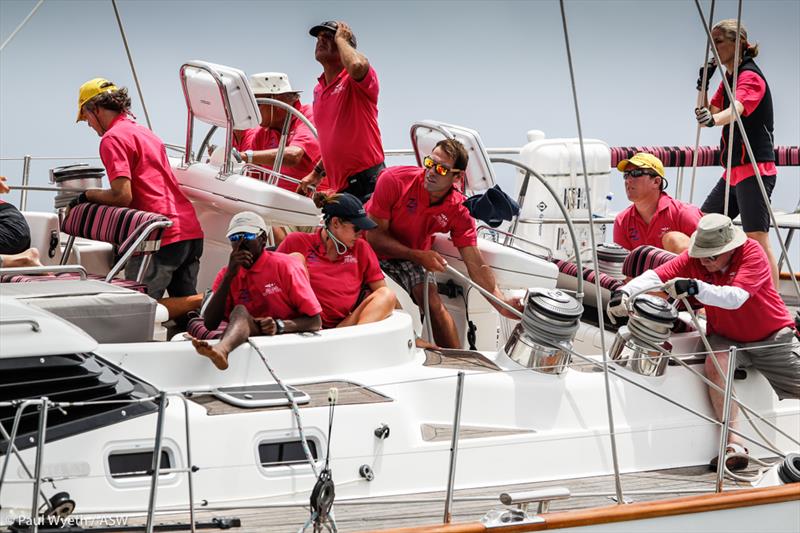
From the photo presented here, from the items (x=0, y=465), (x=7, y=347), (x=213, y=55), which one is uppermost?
(x=213, y=55)

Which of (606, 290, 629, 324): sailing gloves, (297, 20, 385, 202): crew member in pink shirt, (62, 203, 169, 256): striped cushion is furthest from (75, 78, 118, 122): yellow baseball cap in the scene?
(606, 290, 629, 324): sailing gloves

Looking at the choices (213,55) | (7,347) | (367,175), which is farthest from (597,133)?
(7,347)

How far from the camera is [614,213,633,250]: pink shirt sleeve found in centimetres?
570

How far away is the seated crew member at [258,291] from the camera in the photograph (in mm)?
4086

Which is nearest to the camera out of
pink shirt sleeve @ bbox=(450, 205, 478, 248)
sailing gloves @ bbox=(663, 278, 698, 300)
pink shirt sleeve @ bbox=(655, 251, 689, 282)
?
sailing gloves @ bbox=(663, 278, 698, 300)

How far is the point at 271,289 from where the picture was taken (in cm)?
416

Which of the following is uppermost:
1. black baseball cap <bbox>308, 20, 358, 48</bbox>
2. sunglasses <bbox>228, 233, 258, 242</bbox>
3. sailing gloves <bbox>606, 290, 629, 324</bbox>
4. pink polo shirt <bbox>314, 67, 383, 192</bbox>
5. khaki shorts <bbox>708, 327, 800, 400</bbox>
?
black baseball cap <bbox>308, 20, 358, 48</bbox>

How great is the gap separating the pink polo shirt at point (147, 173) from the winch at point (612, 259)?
1.93m

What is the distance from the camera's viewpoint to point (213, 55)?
12250mm

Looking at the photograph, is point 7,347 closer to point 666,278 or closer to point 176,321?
point 176,321

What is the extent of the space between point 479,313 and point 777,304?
1514 mm

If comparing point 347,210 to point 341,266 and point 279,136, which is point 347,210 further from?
point 279,136

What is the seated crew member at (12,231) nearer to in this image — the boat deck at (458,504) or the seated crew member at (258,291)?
the seated crew member at (258,291)

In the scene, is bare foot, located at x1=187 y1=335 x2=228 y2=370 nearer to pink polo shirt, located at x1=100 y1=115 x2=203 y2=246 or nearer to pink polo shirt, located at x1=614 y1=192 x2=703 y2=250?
pink polo shirt, located at x1=100 y1=115 x2=203 y2=246
